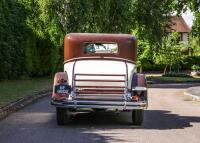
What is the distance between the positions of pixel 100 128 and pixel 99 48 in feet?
9.00

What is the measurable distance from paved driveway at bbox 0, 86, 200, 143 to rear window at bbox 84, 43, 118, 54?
6.06 feet

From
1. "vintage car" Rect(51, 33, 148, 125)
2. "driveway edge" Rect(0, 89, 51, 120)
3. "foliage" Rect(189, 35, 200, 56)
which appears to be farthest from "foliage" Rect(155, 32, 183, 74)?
"vintage car" Rect(51, 33, 148, 125)

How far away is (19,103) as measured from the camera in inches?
780

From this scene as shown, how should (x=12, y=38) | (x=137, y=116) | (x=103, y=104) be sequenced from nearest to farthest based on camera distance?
(x=103, y=104), (x=137, y=116), (x=12, y=38)

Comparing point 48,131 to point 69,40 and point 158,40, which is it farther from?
point 158,40

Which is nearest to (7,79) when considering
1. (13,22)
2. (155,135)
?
(13,22)

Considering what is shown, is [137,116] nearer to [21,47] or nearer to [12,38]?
[12,38]

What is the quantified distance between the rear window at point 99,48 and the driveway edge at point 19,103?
2.89 metres

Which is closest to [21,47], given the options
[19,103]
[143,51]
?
[19,103]

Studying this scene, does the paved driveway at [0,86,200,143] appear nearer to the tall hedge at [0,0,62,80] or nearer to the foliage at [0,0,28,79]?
the foliage at [0,0,28,79]

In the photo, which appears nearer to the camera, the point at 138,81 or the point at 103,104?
the point at 103,104

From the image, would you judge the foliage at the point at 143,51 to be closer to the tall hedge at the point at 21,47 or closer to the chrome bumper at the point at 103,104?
the tall hedge at the point at 21,47

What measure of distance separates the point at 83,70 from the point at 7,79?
1938 cm

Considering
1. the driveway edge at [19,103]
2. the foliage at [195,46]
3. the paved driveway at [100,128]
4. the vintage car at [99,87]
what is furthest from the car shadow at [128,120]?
the foliage at [195,46]
